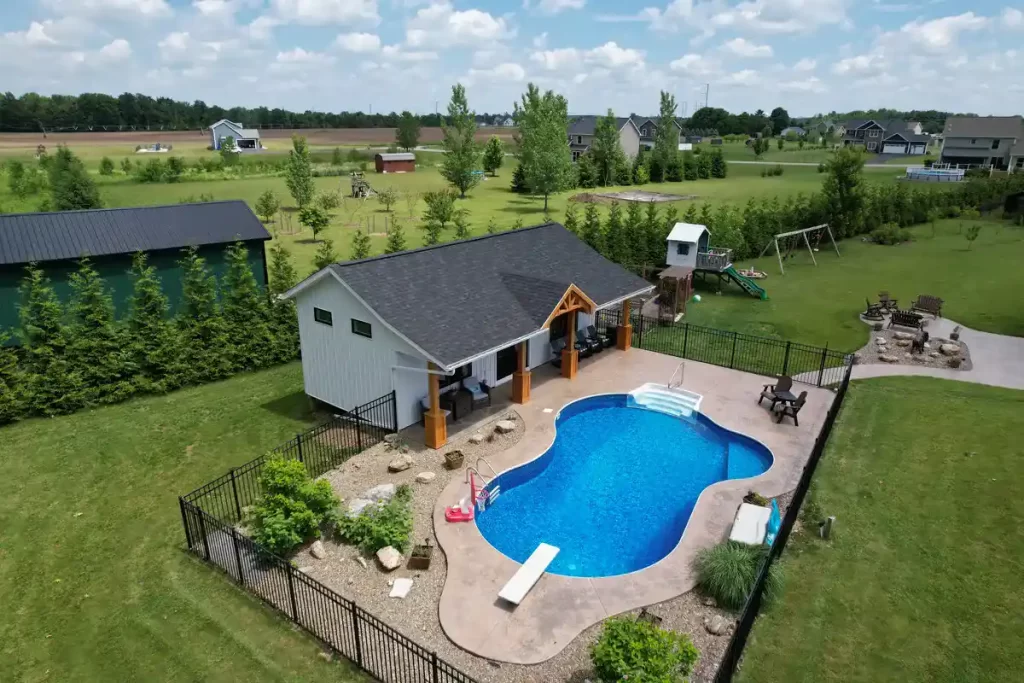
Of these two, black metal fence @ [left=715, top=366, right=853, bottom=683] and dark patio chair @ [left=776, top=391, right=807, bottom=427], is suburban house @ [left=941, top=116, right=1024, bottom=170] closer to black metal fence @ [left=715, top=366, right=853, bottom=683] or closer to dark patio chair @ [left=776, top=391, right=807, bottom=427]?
dark patio chair @ [left=776, top=391, right=807, bottom=427]

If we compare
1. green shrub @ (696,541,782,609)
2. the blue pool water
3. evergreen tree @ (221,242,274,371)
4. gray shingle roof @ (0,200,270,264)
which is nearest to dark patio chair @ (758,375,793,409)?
the blue pool water

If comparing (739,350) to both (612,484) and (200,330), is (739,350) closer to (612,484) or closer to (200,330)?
(612,484)

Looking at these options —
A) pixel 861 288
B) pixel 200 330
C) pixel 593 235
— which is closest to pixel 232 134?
pixel 593 235

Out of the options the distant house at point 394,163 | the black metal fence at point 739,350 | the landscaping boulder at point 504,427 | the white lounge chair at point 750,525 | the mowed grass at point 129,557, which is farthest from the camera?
the distant house at point 394,163

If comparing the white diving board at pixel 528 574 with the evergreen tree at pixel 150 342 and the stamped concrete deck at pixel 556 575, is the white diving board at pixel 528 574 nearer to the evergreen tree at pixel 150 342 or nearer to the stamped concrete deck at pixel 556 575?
the stamped concrete deck at pixel 556 575

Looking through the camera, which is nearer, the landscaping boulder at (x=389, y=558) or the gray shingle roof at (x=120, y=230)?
the landscaping boulder at (x=389, y=558)

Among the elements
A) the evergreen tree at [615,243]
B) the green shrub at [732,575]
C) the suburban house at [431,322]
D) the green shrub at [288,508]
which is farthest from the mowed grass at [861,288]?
the green shrub at [288,508]

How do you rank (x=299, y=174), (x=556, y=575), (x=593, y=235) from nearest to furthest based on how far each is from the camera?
→ (x=556, y=575) < (x=593, y=235) < (x=299, y=174)

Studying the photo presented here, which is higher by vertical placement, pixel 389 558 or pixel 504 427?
pixel 504 427
